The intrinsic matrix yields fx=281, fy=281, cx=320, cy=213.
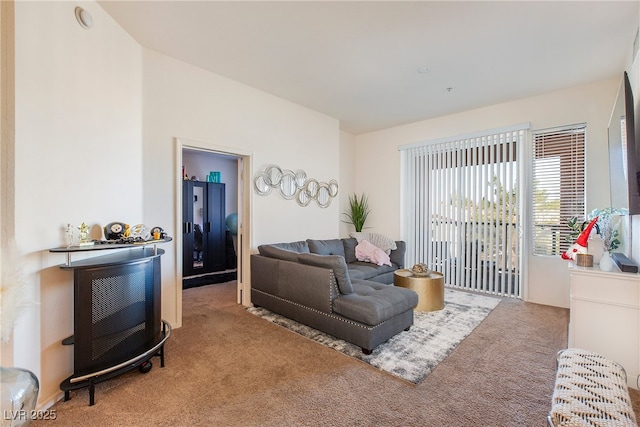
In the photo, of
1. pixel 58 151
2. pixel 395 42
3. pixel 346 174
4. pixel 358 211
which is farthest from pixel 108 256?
pixel 346 174

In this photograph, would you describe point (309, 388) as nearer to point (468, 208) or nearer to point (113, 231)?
point (113, 231)

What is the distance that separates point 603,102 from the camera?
3576 millimetres

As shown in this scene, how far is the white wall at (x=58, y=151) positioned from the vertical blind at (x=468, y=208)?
15.0ft

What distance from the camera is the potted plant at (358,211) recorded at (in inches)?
230

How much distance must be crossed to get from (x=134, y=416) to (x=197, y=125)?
9.33 feet

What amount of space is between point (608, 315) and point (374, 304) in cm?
182

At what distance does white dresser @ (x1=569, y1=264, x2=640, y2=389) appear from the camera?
212 centimetres

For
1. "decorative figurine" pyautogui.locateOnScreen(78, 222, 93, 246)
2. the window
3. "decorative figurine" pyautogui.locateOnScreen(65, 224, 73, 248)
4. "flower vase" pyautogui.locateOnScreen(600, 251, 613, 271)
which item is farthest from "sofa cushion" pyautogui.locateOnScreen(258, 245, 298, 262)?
the window

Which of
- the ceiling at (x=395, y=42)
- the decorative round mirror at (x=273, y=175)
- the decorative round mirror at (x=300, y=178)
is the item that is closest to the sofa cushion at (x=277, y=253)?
the decorative round mirror at (x=273, y=175)

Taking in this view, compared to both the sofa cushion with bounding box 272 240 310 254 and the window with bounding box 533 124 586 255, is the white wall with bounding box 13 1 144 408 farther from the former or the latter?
the window with bounding box 533 124 586 255

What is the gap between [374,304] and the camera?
2531 millimetres

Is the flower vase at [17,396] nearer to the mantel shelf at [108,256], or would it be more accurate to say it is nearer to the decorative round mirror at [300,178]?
the mantel shelf at [108,256]

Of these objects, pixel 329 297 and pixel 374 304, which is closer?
pixel 374 304

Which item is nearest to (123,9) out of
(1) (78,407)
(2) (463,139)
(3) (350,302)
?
(1) (78,407)
